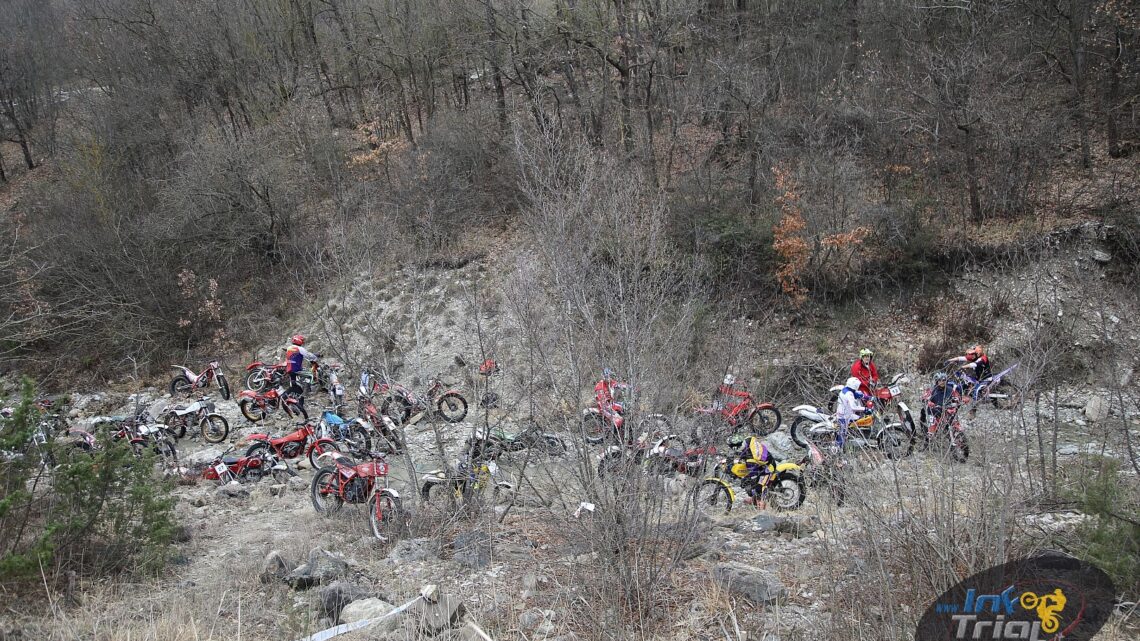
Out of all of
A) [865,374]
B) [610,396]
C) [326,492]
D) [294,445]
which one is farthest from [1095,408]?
[294,445]

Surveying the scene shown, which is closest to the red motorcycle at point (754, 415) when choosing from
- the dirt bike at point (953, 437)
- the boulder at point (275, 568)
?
the dirt bike at point (953, 437)

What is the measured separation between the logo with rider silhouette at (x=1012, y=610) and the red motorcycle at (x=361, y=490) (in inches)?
252

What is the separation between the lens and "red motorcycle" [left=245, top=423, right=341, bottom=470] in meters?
12.6

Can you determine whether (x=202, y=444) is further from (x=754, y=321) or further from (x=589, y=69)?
(x=589, y=69)

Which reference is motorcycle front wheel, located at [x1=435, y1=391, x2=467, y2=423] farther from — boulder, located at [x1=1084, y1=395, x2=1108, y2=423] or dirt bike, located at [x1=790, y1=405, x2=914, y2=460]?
boulder, located at [x1=1084, y1=395, x2=1108, y2=423]

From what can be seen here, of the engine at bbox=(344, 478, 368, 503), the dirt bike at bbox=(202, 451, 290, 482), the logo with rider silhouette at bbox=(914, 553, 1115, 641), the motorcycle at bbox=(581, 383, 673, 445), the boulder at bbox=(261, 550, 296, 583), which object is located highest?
the motorcycle at bbox=(581, 383, 673, 445)

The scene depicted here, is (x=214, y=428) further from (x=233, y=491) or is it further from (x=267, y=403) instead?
(x=233, y=491)

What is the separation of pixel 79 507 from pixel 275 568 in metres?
2.04

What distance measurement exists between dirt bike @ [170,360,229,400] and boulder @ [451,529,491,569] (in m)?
11.1

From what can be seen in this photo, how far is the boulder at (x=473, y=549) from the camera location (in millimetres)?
8320

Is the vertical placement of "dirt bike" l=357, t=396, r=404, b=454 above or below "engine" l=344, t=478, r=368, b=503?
above

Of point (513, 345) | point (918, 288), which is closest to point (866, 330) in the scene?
point (918, 288)

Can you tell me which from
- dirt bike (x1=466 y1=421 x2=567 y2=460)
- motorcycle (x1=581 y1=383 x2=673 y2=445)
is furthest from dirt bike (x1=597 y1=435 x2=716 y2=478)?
dirt bike (x1=466 y1=421 x2=567 y2=460)

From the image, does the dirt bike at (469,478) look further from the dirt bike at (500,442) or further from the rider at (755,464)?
the rider at (755,464)
